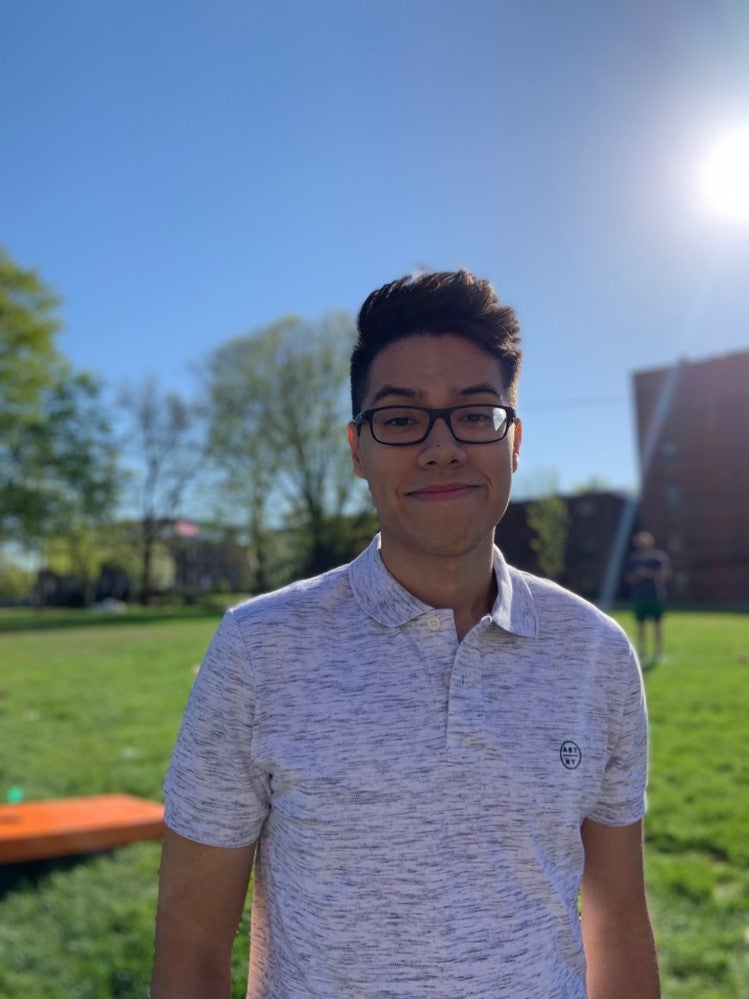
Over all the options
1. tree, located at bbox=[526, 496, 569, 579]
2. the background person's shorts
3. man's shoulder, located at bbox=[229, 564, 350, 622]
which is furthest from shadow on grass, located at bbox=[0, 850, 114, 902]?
tree, located at bbox=[526, 496, 569, 579]

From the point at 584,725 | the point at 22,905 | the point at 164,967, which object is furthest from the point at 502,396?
the point at 22,905

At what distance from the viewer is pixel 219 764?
148 cm

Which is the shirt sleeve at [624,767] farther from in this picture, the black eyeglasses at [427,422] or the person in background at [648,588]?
the person in background at [648,588]

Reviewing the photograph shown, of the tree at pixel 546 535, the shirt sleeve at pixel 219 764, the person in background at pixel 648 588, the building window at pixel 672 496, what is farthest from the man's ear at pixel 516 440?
the building window at pixel 672 496

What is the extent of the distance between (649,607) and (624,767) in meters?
12.7

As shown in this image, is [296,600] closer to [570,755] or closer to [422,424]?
[422,424]

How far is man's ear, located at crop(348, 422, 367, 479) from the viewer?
1.79 meters

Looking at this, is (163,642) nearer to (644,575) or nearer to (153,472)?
(644,575)

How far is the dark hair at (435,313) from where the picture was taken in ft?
5.54

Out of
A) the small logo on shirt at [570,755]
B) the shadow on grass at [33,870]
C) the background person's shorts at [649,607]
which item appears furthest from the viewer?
the background person's shorts at [649,607]

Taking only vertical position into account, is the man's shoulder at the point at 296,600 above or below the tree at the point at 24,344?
below

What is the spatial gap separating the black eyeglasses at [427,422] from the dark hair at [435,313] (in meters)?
0.09

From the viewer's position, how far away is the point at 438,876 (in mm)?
1427

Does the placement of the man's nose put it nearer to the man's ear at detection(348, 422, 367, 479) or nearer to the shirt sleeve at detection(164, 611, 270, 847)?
the man's ear at detection(348, 422, 367, 479)
